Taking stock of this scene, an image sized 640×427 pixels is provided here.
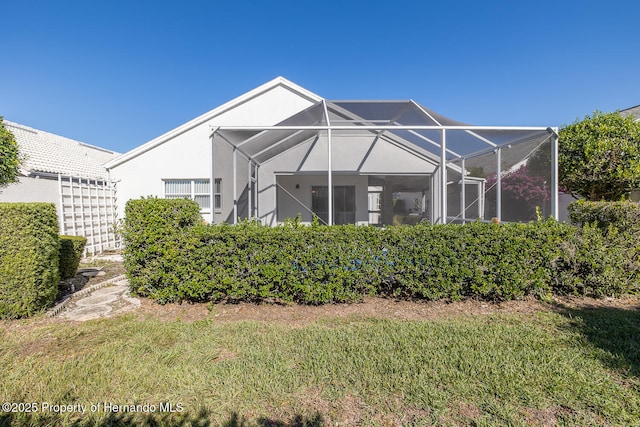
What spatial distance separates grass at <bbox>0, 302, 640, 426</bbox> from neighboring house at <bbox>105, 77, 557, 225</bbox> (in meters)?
3.64

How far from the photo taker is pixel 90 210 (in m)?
8.58

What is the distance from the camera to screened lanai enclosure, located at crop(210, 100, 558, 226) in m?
5.77

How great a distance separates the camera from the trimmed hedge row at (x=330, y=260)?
13.0ft

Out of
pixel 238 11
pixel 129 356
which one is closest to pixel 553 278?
pixel 129 356

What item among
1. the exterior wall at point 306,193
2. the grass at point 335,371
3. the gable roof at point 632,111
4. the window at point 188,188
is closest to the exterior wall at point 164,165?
the window at point 188,188

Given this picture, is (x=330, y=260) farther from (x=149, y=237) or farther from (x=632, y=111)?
(x=632, y=111)

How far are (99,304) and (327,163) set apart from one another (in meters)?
7.55

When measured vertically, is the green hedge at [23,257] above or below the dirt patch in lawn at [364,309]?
above

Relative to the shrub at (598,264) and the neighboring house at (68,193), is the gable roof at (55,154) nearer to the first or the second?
the neighboring house at (68,193)

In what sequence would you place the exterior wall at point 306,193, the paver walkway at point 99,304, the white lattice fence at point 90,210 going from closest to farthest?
the paver walkway at point 99,304 < the white lattice fence at point 90,210 < the exterior wall at point 306,193

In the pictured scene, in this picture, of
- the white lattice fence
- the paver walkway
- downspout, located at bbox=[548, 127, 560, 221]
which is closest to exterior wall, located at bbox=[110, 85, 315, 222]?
the white lattice fence

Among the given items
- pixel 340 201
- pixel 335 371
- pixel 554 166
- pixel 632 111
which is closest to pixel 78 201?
pixel 340 201

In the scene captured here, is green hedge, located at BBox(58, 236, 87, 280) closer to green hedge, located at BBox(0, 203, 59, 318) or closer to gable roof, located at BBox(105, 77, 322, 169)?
green hedge, located at BBox(0, 203, 59, 318)

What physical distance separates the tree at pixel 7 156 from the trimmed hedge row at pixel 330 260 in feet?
11.3
